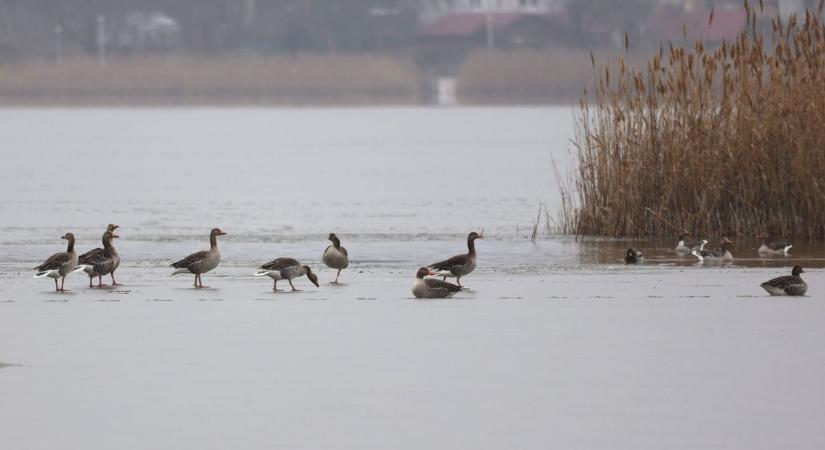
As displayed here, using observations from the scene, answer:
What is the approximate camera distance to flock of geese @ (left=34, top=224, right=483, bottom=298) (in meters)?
15.8

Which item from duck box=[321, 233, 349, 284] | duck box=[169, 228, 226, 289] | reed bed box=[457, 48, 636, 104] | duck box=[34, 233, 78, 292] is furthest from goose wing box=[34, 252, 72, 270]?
reed bed box=[457, 48, 636, 104]

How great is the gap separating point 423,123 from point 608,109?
80.9m

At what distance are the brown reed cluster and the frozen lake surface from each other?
0.67 m

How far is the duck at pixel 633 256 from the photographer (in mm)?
18391

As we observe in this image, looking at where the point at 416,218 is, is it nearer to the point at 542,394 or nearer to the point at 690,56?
the point at 690,56

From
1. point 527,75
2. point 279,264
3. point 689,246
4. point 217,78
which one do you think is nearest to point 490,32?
point 217,78

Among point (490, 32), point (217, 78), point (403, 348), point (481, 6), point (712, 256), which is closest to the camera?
point (403, 348)

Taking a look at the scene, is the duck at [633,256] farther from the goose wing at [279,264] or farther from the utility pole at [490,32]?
the utility pole at [490,32]

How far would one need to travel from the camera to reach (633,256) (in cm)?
1839

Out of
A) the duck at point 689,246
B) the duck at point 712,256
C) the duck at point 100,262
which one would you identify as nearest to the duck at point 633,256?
the duck at point 712,256

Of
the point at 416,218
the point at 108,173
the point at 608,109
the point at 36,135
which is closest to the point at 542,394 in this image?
the point at 608,109

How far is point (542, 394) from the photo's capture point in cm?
1060

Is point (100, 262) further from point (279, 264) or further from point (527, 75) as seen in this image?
point (527, 75)

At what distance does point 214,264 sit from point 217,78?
11522 cm
